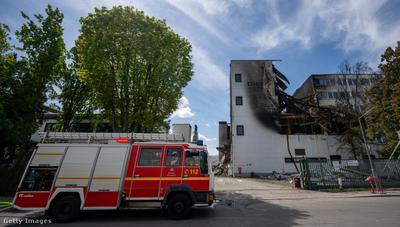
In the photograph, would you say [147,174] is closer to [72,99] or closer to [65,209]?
[65,209]

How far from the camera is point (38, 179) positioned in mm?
7160

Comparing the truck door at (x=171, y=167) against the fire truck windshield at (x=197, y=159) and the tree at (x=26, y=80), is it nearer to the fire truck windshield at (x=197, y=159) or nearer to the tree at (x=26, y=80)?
the fire truck windshield at (x=197, y=159)

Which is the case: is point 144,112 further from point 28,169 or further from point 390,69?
point 390,69

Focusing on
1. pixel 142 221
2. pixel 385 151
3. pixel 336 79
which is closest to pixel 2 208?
pixel 142 221

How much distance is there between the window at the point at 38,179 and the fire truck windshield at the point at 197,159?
207 inches

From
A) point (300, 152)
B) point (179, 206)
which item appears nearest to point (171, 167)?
point (179, 206)

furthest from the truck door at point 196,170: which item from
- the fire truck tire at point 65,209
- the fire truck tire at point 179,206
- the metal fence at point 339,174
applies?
the metal fence at point 339,174

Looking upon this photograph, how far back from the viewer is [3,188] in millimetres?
12062

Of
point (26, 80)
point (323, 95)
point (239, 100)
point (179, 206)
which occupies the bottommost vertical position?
point (179, 206)

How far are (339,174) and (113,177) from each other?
57.0 feet

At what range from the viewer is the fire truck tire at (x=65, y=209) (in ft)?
22.6

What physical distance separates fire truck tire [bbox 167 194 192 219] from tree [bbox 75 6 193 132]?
27.5 ft

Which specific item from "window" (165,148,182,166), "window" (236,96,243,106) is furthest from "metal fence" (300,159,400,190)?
"window" (236,96,243,106)

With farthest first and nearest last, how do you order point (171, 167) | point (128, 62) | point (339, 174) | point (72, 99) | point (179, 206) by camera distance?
1. point (72, 99)
2. point (339, 174)
3. point (128, 62)
4. point (171, 167)
5. point (179, 206)
